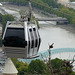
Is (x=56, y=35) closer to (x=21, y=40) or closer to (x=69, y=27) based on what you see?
(x=69, y=27)

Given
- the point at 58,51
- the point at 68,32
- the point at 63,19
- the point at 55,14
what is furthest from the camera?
the point at 55,14

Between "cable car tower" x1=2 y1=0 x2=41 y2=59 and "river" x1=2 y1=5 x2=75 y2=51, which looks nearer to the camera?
"cable car tower" x1=2 y1=0 x2=41 y2=59

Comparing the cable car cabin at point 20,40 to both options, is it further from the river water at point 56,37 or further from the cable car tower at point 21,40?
the river water at point 56,37

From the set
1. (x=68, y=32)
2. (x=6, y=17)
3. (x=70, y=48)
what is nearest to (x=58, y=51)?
(x=70, y=48)

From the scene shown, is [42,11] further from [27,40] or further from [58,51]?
[27,40]

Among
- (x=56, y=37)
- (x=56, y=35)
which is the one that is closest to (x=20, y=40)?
(x=56, y=37)

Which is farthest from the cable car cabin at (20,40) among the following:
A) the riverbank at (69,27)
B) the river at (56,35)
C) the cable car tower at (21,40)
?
the riverbank at (69,27)

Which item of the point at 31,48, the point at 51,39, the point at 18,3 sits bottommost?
the point at 18,3

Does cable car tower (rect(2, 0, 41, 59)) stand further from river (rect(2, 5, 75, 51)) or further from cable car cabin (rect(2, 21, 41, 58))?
river (rect(2, 5, 75, 51))

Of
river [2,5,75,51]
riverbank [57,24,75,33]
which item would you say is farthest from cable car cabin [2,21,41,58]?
riverbank [57,24,75,33]
